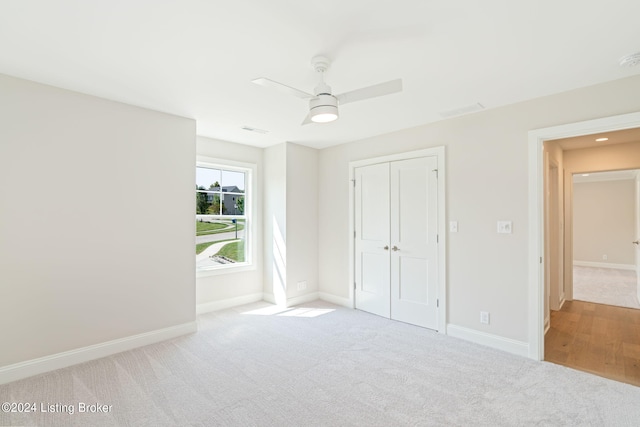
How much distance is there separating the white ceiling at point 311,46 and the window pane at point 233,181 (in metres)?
1.72

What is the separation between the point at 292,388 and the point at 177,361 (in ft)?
4.08

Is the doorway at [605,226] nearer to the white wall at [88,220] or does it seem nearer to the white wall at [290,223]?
the white wall at [290,223]

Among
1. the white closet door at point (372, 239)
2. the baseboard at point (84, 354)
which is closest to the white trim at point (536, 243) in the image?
the white closet door at point (372, 239)

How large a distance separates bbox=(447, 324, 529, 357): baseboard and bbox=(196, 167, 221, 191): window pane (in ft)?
12.4

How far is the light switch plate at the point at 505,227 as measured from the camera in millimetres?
3232

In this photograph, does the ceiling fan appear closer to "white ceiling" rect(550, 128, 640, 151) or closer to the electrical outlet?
the electrical outlet

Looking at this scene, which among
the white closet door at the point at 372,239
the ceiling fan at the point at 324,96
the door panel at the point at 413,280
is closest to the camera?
the ceiling fan at the point at 324,96

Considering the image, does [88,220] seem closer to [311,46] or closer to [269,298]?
[311,46]

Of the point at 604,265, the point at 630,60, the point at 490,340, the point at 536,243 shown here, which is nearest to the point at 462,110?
the point at 630,60

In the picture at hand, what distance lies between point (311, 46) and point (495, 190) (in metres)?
2.47

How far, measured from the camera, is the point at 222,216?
15.8 ft

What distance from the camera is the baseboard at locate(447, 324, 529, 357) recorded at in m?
3.13

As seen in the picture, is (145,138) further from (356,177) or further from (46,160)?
(356,177)

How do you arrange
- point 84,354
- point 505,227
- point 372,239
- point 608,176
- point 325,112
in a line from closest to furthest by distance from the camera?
1. point 325,112
2. point 84,354
3. point 505,227
4. point 372,239
5. point 608,176
